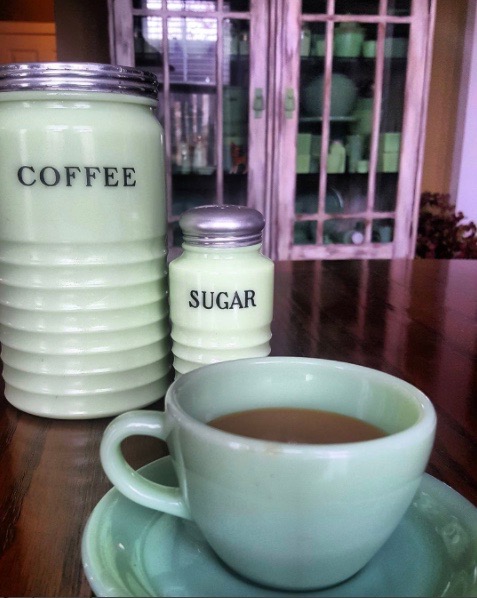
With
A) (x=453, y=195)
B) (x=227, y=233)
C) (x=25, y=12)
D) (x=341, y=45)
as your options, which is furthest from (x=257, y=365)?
(x=25, y=12)

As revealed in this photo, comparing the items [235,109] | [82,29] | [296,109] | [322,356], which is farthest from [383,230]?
[322,356]

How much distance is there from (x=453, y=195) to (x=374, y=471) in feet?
8.14

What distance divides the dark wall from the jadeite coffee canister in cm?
168

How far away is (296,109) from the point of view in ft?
5.79

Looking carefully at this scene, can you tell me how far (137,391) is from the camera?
0.43 m

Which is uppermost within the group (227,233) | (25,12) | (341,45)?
(25,12)

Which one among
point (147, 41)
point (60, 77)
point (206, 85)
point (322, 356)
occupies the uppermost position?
point (147, 41)

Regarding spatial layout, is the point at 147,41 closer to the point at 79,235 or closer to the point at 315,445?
the point at 79,235

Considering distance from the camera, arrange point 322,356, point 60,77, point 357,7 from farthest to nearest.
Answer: point 357,7 < point 322,356 < point 60,77

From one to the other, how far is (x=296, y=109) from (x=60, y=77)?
1.50 meters

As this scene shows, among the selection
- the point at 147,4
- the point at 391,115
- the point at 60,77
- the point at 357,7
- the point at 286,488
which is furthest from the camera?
the point at 391,115

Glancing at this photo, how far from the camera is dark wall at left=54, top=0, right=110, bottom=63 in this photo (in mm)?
1872

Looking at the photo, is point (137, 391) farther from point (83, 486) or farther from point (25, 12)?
point (25, 12)

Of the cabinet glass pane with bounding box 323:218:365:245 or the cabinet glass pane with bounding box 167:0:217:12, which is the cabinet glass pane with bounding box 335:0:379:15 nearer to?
the cabinet glass pane with bounding box 167:0:217:12
